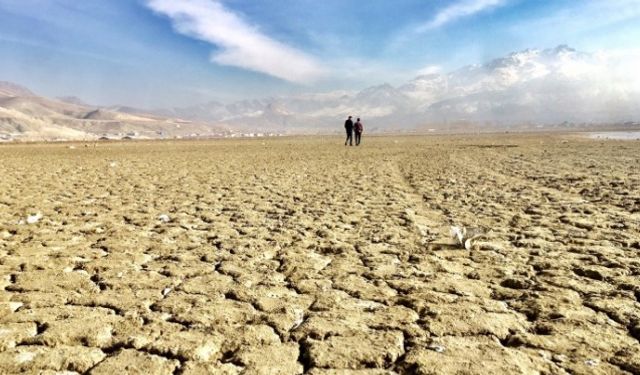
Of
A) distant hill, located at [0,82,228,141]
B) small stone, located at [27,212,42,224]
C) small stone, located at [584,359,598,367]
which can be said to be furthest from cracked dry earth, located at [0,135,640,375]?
distant hill, located at [0,82,228,141]

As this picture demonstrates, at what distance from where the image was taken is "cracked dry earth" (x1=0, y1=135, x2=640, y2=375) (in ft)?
8.05

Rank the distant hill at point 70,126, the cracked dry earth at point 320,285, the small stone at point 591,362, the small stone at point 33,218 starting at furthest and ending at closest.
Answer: the distant hill at point 70,126 < the small stone at point 33,218 < the cracked dry earth at point 320,285 < the small stone at point 591,362

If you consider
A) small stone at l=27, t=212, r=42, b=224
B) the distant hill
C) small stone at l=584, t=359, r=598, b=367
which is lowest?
small stone at l=584, t=359, r=598, b=367

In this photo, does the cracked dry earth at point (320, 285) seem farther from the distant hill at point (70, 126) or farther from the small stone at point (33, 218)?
the distant hill at point (70, 126)

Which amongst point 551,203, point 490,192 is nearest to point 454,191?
point 490,192

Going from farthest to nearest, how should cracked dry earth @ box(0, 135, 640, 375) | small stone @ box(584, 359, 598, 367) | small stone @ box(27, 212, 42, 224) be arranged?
1. small stone @ box(27, 212, 42, 224)
2. cracked dry earth @ box(0, 135, 640, 375)
3. small stone @ box(584, 359, 598, 367)

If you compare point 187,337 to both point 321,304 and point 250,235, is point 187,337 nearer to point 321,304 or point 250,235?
point 321,304

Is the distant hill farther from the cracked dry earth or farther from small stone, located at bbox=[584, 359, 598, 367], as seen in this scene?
small stone, located at bbox=[584, 359, 598, 367]

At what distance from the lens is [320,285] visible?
362 centimetres

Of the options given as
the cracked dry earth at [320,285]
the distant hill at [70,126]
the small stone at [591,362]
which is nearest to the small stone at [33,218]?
the cracked dry earth at [320,285]

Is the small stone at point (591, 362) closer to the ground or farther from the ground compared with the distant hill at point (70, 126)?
→ closer to the ground

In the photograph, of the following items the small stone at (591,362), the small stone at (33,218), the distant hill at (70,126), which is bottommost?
the small stone at (591,362)

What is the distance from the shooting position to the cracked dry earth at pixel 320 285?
8.05ft

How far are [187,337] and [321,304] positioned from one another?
94 cm
